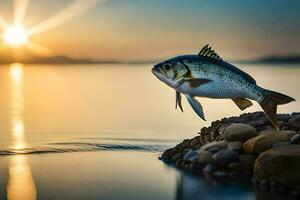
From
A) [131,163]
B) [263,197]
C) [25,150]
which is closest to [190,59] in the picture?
[263,197]

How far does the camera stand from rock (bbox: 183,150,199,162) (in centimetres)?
2058

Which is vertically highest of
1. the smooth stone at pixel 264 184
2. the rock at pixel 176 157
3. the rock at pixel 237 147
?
the rock at pixel 237 147

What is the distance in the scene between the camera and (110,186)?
18.5 m

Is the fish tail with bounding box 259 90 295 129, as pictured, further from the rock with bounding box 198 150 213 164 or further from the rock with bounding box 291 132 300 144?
the rock with bounding box 198 150 213 164

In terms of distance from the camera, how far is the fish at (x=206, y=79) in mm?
5289

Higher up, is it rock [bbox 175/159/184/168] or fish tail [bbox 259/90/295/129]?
fish tail [bbox 259/90/295/129]

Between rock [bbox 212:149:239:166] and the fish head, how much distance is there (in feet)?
47.4

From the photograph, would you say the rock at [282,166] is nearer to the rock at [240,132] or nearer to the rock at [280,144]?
the rock at [280,144]

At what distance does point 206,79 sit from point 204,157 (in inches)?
593

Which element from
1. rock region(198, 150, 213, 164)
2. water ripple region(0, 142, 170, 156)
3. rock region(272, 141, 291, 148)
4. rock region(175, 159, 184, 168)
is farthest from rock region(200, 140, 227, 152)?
water ripple region(0, 142, 170, 156)

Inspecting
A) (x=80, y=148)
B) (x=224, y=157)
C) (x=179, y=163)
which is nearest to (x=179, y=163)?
(x=179, y=163)

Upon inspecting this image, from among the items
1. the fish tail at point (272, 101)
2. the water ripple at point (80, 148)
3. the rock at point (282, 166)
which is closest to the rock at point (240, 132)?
the rock at point (282, 166)

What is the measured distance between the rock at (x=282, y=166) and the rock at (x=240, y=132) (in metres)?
2.74

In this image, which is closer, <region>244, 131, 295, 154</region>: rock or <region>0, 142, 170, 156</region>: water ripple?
<region>244, 131, 295, 154</region>: rock
